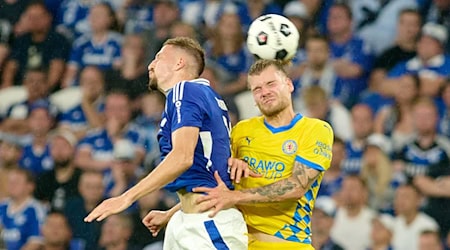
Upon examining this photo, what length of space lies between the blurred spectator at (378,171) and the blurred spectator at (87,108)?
2711 mm

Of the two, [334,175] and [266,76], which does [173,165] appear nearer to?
[266,76]

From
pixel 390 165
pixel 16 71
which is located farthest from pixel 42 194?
pixel 390 165

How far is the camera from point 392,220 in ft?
28.4

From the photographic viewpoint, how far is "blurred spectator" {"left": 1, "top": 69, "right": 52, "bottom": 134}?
9977 mm

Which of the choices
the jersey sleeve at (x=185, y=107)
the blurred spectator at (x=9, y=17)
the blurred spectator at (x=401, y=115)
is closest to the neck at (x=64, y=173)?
the blurred spectator at (x=9, y=17)

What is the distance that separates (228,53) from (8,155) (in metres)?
2.46

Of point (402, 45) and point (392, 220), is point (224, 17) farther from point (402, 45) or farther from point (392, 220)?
point (392, 220)

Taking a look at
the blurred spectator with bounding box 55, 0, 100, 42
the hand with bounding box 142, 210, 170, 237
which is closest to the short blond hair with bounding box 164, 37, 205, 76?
the hand with bounding box 142, 210, 170, 237

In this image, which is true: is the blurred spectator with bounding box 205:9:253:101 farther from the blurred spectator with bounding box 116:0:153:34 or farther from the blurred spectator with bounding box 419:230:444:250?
the blurred spectator with bounding box 419:230:444:250

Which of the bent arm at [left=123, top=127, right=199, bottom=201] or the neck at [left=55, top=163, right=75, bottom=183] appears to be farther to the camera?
the neck at [left=55, top=163, right=75, bottom=183]

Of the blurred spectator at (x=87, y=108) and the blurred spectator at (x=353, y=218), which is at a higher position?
the blurred spectator at (x=87, y=108)

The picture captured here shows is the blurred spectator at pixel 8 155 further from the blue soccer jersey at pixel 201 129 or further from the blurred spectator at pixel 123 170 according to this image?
the blue soccer jersey at pixel 201 129

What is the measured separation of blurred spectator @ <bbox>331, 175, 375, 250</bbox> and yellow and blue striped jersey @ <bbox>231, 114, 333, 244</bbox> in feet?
11.1

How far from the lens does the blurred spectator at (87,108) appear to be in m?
9.82
